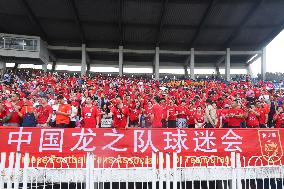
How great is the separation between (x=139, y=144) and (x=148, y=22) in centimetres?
2547

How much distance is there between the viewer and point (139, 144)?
797 centimetres

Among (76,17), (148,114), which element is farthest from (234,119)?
(76,17)

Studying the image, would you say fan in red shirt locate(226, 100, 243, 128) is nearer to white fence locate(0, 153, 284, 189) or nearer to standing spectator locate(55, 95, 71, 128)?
white fence locate(0, 153, 284, 189)

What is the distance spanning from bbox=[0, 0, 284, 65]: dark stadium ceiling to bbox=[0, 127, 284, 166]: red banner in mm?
21865

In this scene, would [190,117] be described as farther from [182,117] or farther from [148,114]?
[148,114]

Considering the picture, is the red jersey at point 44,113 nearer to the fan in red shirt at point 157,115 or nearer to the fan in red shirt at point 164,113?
the fan in red shirt at point 157,115

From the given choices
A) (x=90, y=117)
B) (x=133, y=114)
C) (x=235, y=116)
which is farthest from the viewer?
(x=133, y=114)

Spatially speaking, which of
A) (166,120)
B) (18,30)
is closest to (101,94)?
(166,120)

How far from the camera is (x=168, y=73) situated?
46594 millimetres

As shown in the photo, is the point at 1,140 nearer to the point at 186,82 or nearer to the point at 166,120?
the point at 166,120

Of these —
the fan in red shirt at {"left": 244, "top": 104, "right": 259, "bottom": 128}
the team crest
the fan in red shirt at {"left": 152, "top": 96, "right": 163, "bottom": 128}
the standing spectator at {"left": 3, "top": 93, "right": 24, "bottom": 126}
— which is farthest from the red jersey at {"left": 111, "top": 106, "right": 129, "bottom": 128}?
the fan in red shirt at {"left": 244, "top": 104, "right": 259, "bottom": 128}

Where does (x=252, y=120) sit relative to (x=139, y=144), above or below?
above

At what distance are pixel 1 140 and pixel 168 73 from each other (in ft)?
130

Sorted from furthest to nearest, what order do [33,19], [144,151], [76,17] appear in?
[33,19] → [76,17] → [144,151]
